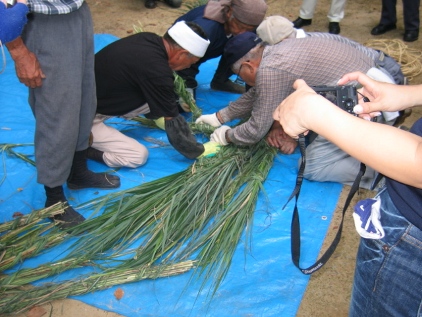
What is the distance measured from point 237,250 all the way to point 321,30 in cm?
307

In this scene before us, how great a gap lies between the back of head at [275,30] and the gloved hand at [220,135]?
0.61 meters

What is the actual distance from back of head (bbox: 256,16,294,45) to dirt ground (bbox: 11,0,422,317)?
100 centimetres

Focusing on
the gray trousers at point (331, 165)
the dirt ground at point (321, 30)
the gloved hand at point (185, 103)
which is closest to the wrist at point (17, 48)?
the dirt ground at point (321, 30)

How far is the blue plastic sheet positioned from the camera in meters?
1.98

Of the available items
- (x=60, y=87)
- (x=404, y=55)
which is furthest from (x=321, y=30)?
(x=60, y=87)

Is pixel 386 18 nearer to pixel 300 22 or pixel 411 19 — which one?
pixel 411 19

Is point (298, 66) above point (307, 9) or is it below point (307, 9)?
above

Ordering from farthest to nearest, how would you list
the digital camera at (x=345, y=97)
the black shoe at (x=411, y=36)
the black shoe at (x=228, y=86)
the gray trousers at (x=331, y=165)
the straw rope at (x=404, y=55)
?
the black shoe at (x=411, y=36), the straw rope at (x=404, y=55), the black shoe at (x=228, y=86), the gray trousers at (x=331, y=165), the digital camera at (x=345, y=97)

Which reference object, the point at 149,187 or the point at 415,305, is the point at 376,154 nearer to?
the point at 415,305

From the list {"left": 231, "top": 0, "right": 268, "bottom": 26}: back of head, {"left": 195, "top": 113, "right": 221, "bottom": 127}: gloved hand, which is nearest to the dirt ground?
{"left": 195, "top": 113, "right": 221, "bottom": 127}: gloved hand

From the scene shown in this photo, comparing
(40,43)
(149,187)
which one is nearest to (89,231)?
(149,187)

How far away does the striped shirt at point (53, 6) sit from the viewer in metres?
1.79

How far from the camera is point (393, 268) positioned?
1127 millimetres

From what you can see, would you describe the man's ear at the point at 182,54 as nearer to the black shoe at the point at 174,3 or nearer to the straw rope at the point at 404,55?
the straw rope at the point at 404,55
